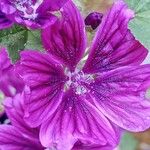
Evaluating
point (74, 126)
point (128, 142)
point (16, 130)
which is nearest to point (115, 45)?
point (74, 126)

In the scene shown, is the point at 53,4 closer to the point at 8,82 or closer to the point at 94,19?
the point at 94,19

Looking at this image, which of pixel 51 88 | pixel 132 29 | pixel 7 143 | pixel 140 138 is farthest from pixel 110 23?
pixel 140 138

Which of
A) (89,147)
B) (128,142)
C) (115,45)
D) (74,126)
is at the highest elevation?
(115,45)

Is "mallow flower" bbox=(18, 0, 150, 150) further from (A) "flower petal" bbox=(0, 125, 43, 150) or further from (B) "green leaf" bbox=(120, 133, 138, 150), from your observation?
(B) "green leaf" bbox=(120, 133, 138, 150)

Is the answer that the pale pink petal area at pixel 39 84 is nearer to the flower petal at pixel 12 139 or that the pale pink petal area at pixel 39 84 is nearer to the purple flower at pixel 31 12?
the purple flower at pixel 31 12

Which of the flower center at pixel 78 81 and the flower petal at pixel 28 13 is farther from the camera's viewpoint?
the flower center at pixel 78 81

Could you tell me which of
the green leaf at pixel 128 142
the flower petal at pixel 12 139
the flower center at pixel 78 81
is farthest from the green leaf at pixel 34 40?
the green leaf at pixel 128 142

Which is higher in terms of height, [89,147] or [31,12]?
[31,12]
